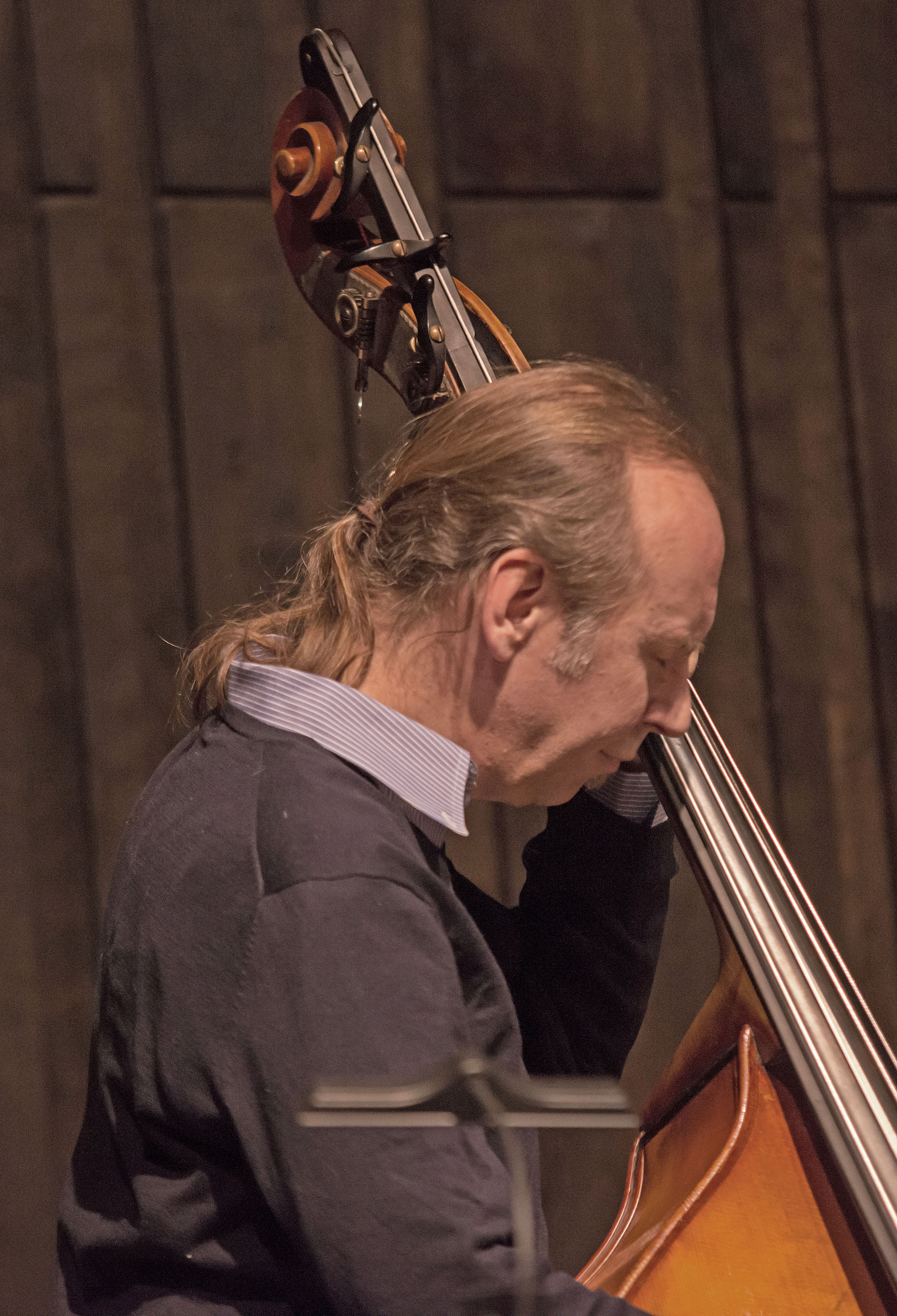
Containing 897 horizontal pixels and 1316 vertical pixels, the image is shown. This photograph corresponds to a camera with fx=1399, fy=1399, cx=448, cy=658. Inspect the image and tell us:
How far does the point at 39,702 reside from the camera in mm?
1744

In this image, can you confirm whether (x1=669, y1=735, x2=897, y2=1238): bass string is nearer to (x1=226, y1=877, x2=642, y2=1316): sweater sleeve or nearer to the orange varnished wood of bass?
the orange varnished wood of bass

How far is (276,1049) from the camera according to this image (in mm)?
762

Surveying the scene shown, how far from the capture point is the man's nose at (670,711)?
104 centimetres

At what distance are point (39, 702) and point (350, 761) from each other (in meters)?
0.95

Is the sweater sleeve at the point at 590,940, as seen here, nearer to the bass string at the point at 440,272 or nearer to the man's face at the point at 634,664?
the man's face at the point at 634,664

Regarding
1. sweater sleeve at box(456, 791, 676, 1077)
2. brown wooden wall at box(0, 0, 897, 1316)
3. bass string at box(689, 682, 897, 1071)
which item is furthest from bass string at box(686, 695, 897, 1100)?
brown wooden wall at box(0, 0, 897, 1316)

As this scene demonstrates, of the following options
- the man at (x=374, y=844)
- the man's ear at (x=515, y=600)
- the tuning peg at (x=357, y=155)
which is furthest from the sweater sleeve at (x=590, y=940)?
the tuning peg at (x=357, y=155)

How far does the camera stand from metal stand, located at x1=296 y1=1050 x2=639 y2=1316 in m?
0.48

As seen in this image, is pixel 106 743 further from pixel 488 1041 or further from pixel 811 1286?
pixel 811 1286

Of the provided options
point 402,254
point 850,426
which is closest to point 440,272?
point 402,254

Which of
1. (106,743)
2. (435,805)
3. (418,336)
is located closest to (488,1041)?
(435,805)

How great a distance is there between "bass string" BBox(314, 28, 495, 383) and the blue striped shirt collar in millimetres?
324

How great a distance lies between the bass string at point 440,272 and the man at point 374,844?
0.34ft

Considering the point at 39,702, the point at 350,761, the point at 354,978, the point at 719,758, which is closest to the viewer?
the point at 354,978
